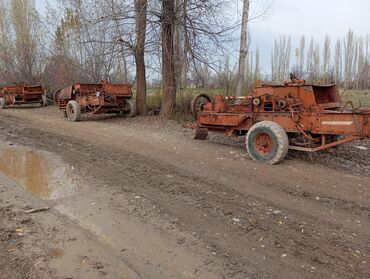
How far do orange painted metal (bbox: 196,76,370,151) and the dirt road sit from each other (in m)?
0.56

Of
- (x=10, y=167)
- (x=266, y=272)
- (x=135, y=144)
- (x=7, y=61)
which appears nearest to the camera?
(x=266, y=272)

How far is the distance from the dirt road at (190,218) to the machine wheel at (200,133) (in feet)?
5.39

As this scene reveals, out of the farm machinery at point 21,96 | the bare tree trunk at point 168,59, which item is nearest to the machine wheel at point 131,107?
the bare tree trunk at point 168,59

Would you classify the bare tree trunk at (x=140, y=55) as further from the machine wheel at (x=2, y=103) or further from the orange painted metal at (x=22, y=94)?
the machine wheel at (x=2, y=103)

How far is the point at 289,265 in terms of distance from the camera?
11.5ft

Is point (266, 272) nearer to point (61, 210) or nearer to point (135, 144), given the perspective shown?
point (61, 210)

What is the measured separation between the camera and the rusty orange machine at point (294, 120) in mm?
6716

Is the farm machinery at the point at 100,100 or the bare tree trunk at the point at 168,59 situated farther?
the farm machinery at the point at 100,100

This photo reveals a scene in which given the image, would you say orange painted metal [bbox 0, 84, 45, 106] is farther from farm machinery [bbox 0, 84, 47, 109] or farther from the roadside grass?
the roadside grass

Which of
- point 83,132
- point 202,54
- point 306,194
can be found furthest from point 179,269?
point 202,54

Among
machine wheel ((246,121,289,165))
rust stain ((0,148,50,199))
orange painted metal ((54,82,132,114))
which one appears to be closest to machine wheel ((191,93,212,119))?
machine wheel ((246,121,289,165))

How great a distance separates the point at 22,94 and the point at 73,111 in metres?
8.06

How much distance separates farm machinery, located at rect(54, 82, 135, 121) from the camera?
14.2 m

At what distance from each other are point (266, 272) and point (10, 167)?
5.31m
